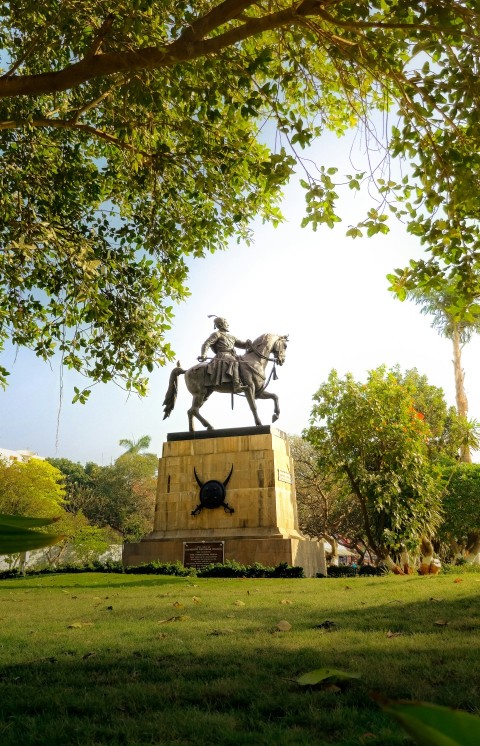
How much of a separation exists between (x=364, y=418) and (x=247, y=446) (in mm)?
4236

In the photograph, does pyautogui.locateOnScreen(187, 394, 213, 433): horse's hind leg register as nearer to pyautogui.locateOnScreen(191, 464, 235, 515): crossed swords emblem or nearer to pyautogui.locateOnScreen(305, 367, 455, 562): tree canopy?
pyautogui.locateOnScreen(191, 464, 235, 515): crossed swords emblem

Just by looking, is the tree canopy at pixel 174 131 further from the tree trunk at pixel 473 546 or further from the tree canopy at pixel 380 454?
the tree trunk at pixel 473 546

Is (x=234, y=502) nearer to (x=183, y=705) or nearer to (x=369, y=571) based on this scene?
(x=369, y=571)

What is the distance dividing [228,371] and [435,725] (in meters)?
17.8

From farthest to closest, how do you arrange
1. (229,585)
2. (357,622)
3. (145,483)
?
(145,483) → (229,585) → (357,622)

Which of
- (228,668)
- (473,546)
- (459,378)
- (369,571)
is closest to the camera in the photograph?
(228,668)

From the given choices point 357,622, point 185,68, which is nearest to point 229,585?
point 357,622

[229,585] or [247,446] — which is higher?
[247,446]

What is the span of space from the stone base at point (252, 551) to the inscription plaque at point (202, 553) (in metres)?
0.19

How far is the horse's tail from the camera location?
19.4 meters

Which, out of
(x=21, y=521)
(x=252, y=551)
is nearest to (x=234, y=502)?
(x=252, y=551)

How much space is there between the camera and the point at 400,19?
6.27m

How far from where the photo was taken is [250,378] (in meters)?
18.3

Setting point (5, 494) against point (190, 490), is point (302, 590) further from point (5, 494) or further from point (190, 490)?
point (5, 494)
